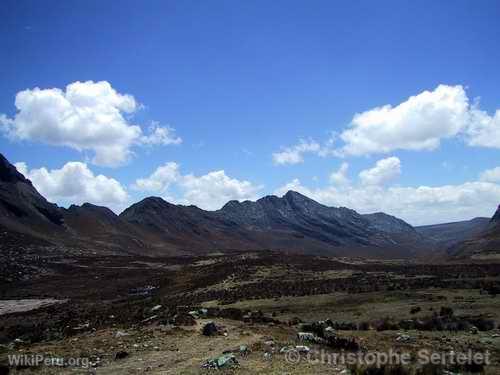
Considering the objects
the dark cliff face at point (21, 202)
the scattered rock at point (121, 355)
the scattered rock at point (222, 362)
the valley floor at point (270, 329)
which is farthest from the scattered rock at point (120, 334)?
the dark cliff face at point (21, 202)

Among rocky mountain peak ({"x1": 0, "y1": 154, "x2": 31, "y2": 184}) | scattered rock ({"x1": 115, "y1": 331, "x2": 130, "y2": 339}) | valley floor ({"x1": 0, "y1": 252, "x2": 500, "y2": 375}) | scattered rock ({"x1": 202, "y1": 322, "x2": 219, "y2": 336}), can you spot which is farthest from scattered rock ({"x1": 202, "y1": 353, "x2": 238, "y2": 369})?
rocky mountain peak ({"x1": 0, "y1": 154, "x2": 31, "y2": 184})

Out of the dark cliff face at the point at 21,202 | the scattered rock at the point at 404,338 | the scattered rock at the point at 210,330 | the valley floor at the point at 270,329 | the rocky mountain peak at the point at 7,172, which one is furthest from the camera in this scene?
the rocky mountain peak at the point at 7,172

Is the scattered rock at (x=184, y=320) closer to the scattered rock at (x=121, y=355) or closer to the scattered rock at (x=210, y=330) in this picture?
the scattered rock at (x=210, y=330)

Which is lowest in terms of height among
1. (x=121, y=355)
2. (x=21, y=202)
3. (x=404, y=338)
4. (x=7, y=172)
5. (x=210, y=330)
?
(x=121, y=355)

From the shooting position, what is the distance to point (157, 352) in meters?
→ 17.9

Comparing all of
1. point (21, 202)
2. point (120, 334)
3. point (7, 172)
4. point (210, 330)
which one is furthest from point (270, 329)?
point (7, 172)

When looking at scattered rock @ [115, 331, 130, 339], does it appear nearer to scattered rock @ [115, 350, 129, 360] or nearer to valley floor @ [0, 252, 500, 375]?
valley floor @ [0, 252, 500, 375]

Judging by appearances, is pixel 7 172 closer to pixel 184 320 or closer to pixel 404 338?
pixel 184 320

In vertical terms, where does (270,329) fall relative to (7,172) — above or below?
below

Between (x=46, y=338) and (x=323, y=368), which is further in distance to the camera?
(x=46, y=338)

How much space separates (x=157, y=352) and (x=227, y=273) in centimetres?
4109

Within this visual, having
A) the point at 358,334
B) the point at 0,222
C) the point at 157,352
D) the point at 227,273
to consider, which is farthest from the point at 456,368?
the point at 0,222

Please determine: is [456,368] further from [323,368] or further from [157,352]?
[157,352]

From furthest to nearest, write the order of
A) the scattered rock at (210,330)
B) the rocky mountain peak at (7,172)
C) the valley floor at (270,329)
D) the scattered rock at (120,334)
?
1. the rocky mountain peak at (7,172)
2. the scattered rock at (120,334)
3. the scattered rock at (210,330)
4. the valley floor at (270,329)
